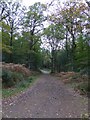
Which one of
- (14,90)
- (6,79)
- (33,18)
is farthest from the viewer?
(33,18)

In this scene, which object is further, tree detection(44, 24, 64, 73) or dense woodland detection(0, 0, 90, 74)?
tree detection(44, 24, 64, 73)

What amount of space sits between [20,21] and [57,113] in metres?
39.3

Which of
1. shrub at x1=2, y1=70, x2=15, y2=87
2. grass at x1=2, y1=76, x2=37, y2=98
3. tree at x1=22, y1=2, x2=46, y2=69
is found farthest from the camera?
tree at x1=22, y1=2, x2=46, y2=69

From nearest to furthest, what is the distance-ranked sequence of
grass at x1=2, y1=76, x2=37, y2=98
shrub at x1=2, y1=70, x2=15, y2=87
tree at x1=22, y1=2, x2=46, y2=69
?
grass at x1=2, y1=76, x2=37, y2=98
shrub at x1=2, y1=70, x2=15, y2=87
tree at x1=22, y1=2, x2=46, y2=69

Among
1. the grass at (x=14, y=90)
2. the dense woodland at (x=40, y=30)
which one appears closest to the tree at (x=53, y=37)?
the dense woodland at (x=40, y=30)

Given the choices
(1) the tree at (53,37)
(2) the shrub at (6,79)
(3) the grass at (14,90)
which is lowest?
(3) the grass at (14,90)

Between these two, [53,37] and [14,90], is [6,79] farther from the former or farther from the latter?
[53,37]

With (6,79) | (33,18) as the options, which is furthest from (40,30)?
(6,79)

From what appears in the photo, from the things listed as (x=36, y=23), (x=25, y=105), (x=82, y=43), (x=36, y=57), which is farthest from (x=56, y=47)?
(x=25, y=105)

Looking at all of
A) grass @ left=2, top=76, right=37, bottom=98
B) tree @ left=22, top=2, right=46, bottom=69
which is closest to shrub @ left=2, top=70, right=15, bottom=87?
grass @ left=2, top=76, right=37, bottom=98

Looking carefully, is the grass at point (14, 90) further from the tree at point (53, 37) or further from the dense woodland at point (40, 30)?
the tree at point (53, 37)

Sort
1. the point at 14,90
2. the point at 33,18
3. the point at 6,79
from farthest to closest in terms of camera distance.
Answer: the point at 33,18
the point at 6,79
the point at 14,90

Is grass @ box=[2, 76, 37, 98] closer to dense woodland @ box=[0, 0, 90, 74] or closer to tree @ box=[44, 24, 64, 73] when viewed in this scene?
dense woodland @ box=[0, 0, 90, 74]

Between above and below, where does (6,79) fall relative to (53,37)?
below
